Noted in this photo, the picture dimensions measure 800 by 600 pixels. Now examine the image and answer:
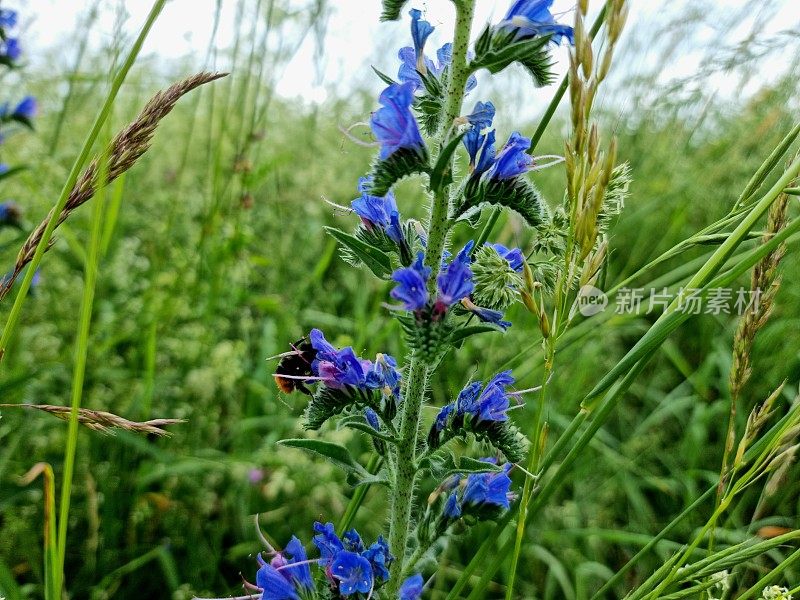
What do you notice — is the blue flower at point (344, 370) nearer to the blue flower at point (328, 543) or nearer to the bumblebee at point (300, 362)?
the bumblebee at point (300, 362)

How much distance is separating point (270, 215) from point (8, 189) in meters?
1.33

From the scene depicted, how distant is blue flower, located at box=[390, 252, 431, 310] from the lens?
111cm

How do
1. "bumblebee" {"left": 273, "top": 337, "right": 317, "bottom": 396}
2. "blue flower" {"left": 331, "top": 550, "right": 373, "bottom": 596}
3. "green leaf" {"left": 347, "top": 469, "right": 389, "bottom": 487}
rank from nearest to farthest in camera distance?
"blue flower" {"left": 331, "top": 550, "right": 373, "bottom": 596}
"green leaf" {"left": 347, "top": 469, "right": 389, "bottom": 487}
"bumblebee" {"left": 273, "top": 337, "right": 317, "bottom": 396}

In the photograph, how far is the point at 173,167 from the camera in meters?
4.92

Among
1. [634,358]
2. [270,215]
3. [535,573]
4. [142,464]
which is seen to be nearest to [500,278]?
[634,358]

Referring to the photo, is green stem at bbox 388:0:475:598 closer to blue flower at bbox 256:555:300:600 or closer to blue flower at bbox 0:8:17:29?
blue flower at bbox 256:555:300:600

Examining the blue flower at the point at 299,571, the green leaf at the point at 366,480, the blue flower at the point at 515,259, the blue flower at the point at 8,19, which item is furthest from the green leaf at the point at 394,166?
the blue flower at the point at 8,19

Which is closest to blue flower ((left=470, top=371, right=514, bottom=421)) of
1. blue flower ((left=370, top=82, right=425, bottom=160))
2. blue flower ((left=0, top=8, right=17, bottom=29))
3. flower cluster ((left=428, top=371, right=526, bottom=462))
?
flower cluster ((left=428, top=371, right=526, bottom=462))

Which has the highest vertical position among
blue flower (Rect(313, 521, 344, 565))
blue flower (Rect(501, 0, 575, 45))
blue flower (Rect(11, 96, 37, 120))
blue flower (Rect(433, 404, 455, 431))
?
blue flower (Rect(11, 96, 37, 120))

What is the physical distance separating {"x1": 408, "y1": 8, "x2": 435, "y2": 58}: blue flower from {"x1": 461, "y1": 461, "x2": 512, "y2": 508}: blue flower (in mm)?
777

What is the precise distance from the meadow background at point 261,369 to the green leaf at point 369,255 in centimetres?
48

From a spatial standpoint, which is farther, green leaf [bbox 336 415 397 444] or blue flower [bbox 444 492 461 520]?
blue flower [bbox 444 492 461 520]

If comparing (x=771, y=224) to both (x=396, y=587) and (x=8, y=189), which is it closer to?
(x=396, y=587)

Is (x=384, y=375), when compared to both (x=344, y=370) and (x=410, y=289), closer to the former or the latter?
(x=344, y=370)
